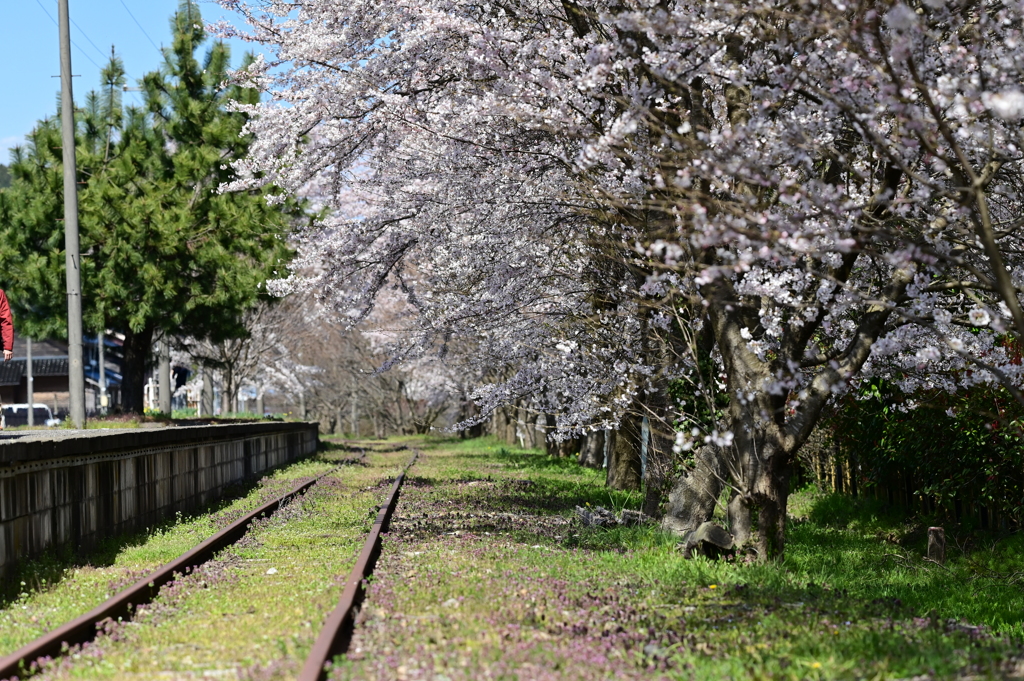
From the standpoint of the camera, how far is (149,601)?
28.4 ft

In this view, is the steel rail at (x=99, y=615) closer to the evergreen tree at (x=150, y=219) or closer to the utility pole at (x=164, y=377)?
the evergreen tree at (x=150, y=219)

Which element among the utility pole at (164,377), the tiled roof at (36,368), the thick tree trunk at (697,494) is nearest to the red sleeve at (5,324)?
the thick tree trunk at (697,494)

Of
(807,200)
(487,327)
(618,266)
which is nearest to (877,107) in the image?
(807,200)

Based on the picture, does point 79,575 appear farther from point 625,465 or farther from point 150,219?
point 150,219

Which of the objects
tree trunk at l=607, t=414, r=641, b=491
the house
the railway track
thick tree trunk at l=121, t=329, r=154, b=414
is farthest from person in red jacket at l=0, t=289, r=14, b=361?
the house

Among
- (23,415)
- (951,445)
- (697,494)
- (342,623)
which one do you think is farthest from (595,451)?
(23,415)

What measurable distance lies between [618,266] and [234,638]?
761 centimetres

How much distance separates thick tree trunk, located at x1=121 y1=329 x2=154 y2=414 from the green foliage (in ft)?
73.4

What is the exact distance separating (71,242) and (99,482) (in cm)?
912

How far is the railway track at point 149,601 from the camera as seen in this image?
6.20 m

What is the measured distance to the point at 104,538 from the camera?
1222 centimetres

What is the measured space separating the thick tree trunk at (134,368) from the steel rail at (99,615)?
20.3 m

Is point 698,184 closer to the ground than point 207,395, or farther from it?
farther from it

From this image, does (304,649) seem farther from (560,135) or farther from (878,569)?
(878,569)
